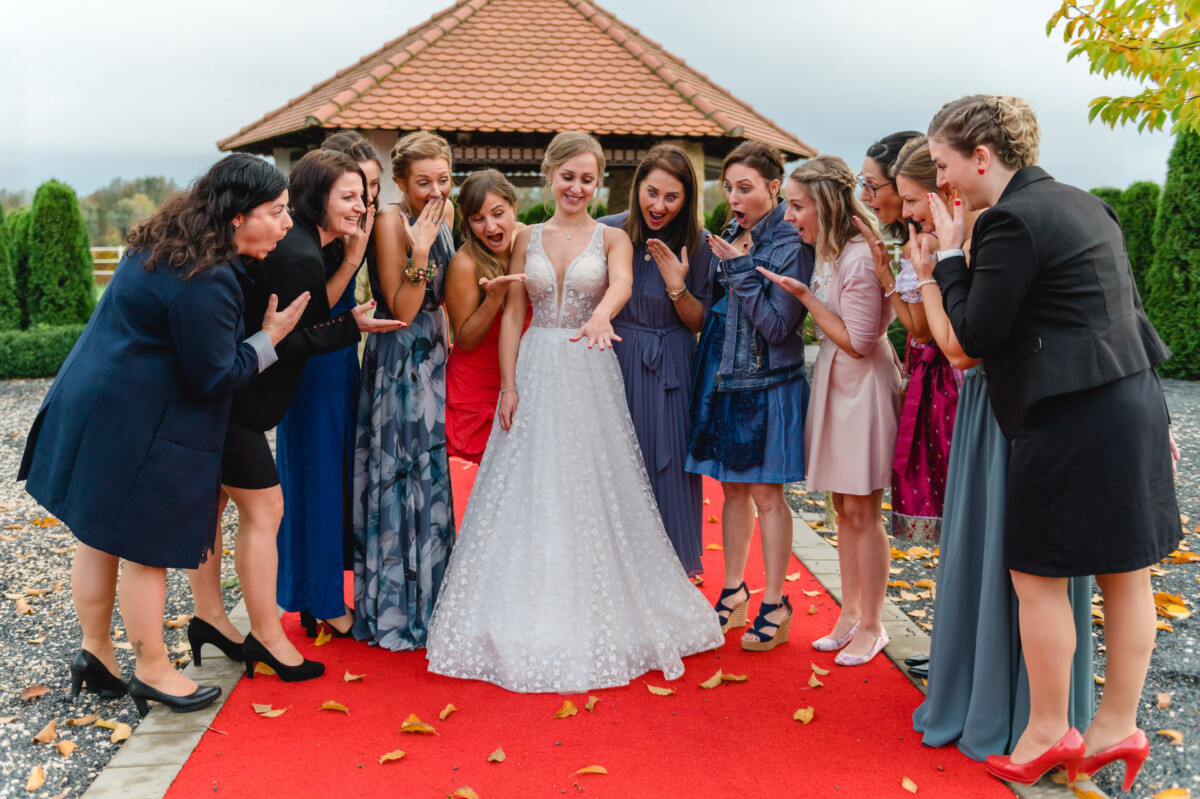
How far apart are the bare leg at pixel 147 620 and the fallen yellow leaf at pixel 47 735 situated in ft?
1.19

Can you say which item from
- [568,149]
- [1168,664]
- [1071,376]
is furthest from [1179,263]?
[1071,376]

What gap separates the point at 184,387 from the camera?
10.5 feet

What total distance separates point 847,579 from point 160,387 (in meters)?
2.96

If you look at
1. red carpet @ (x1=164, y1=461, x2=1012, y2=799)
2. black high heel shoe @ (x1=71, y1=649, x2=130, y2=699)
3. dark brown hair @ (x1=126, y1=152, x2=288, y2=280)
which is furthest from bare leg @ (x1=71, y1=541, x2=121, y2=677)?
dark brown hair @ (x1=126, y1=152, x2=288, y2=280)

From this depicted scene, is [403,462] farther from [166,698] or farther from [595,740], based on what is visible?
[595,740]

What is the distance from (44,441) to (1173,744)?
4.28 meters

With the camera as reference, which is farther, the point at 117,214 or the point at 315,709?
the point at 117,214

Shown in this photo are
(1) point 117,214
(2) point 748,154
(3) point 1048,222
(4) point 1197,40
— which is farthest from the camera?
(1) point 117,214

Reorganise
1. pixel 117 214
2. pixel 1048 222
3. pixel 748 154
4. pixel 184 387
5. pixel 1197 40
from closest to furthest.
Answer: pixel 1048 222
pixel 184 387
pixel 748 154
pixel 1197 40
pixel 117 214

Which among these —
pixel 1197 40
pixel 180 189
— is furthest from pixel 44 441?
pixel 1197 40

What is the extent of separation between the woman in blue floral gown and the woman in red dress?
104 mm

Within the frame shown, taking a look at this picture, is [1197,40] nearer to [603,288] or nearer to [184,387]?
[603,288]

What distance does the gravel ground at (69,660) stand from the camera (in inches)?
124

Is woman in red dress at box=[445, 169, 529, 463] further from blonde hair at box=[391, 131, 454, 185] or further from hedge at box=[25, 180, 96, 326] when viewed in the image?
hedge at box=[25, 180, 96, 326]
